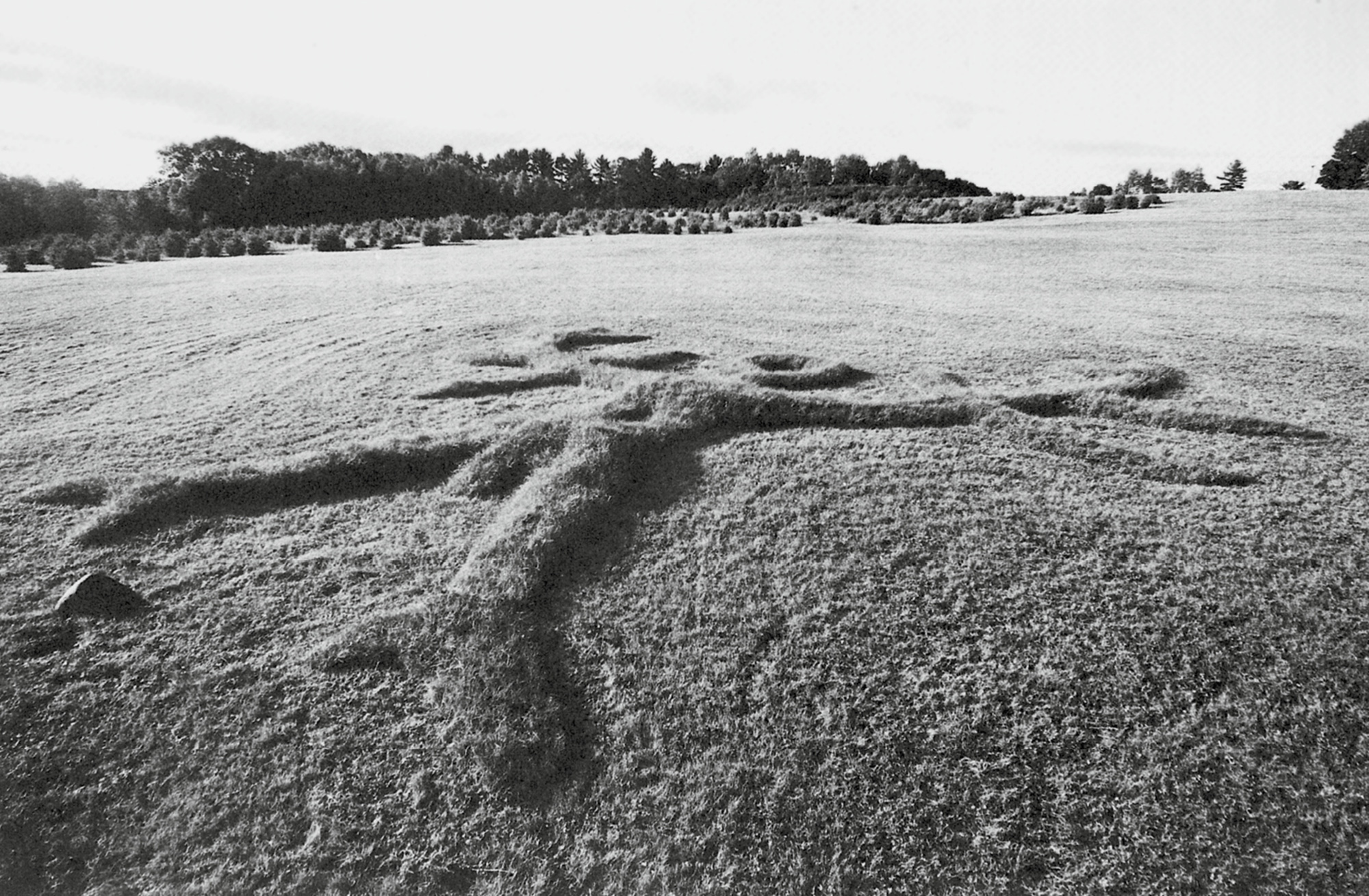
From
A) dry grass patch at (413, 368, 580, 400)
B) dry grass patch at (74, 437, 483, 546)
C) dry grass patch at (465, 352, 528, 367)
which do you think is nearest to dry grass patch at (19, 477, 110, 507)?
dry grass patch at (74, 437, 483, 546)

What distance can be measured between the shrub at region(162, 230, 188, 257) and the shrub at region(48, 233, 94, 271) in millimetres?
2398

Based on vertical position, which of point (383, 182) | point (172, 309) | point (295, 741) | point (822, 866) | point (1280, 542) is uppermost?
point (383, 182)

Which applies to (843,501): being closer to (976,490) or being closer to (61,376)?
(976,490)

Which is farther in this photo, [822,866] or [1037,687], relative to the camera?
[1037,687]

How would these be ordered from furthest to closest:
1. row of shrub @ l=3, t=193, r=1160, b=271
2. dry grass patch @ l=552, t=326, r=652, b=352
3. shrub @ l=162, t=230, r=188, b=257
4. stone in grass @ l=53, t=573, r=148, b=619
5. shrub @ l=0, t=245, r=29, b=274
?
row of shrub @ l=3, t=193, r=1160, b=271
shrub @ l=162, t=230, r=188, b=257
shrub @ l=0, t=245, r=29, b=274
dry grass patch @ l=552, t=326, r=652, b=352
stone in grass @ l=53, t=573, r=148, b=619

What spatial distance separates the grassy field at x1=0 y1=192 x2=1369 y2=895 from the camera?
3436 millimetres

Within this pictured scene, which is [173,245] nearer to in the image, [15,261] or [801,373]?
[15,261]

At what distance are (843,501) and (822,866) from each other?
309cm

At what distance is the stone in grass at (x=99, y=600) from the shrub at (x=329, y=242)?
2683cm

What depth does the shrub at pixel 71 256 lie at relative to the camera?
22.0 meters

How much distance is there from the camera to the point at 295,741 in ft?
12.9

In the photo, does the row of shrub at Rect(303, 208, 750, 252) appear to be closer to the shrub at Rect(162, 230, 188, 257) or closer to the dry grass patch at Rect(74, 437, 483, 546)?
the shrub at Rect(162, 230, 188, 257)

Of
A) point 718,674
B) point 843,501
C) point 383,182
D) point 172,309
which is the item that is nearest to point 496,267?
point 172,309

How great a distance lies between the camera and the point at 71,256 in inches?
877
